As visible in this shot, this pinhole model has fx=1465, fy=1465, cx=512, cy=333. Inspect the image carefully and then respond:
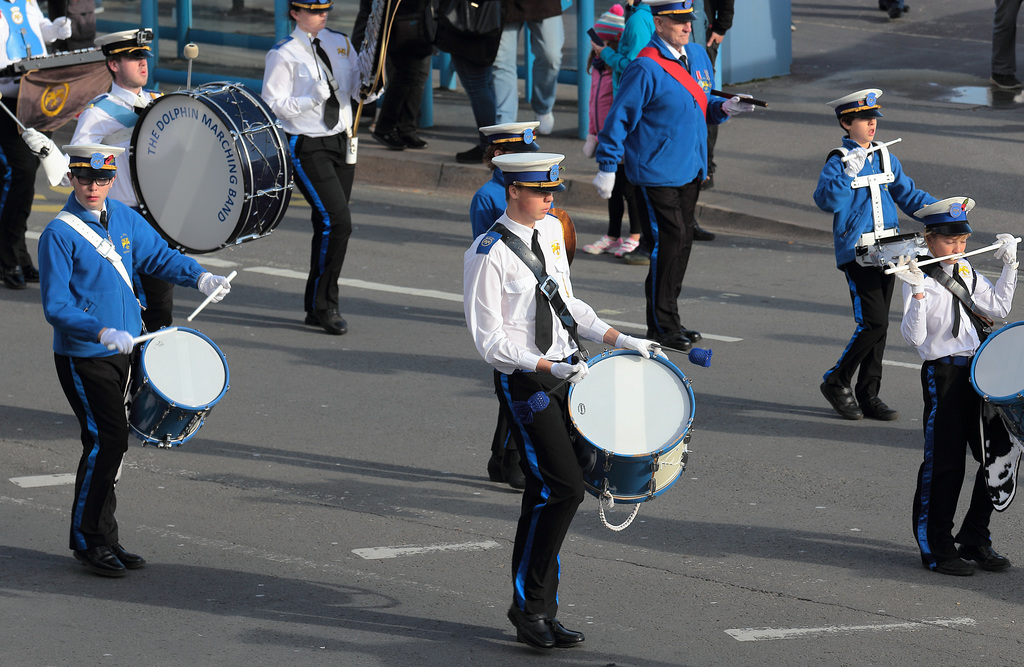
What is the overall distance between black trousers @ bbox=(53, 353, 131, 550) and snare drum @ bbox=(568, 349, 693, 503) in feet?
6.68

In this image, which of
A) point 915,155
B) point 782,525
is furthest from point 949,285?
point 915,155

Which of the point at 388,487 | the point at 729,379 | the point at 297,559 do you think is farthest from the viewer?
the point at 729,379

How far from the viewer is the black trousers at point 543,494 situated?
554 centimetres

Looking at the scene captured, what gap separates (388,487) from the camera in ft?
24.4

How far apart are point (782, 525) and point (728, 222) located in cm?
658

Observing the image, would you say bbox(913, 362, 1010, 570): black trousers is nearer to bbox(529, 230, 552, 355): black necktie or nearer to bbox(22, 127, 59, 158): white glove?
bbox(529, 230, 552, 355): black necktie

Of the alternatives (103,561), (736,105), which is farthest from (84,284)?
(736,105)

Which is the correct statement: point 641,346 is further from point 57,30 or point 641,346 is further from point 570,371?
point 57,30

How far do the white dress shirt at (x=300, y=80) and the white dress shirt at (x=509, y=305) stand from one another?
4383 mm

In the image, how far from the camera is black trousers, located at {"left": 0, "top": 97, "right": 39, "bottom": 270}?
1092 cm

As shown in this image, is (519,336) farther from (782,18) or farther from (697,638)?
(782,18)

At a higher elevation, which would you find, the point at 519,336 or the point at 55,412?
the point at 519,336

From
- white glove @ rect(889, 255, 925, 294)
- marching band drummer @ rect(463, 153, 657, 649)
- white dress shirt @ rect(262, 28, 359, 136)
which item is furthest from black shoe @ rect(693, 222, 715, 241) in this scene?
marching band drummer @ rect(463, 153, 657, 649)

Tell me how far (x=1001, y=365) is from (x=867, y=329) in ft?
7.68
